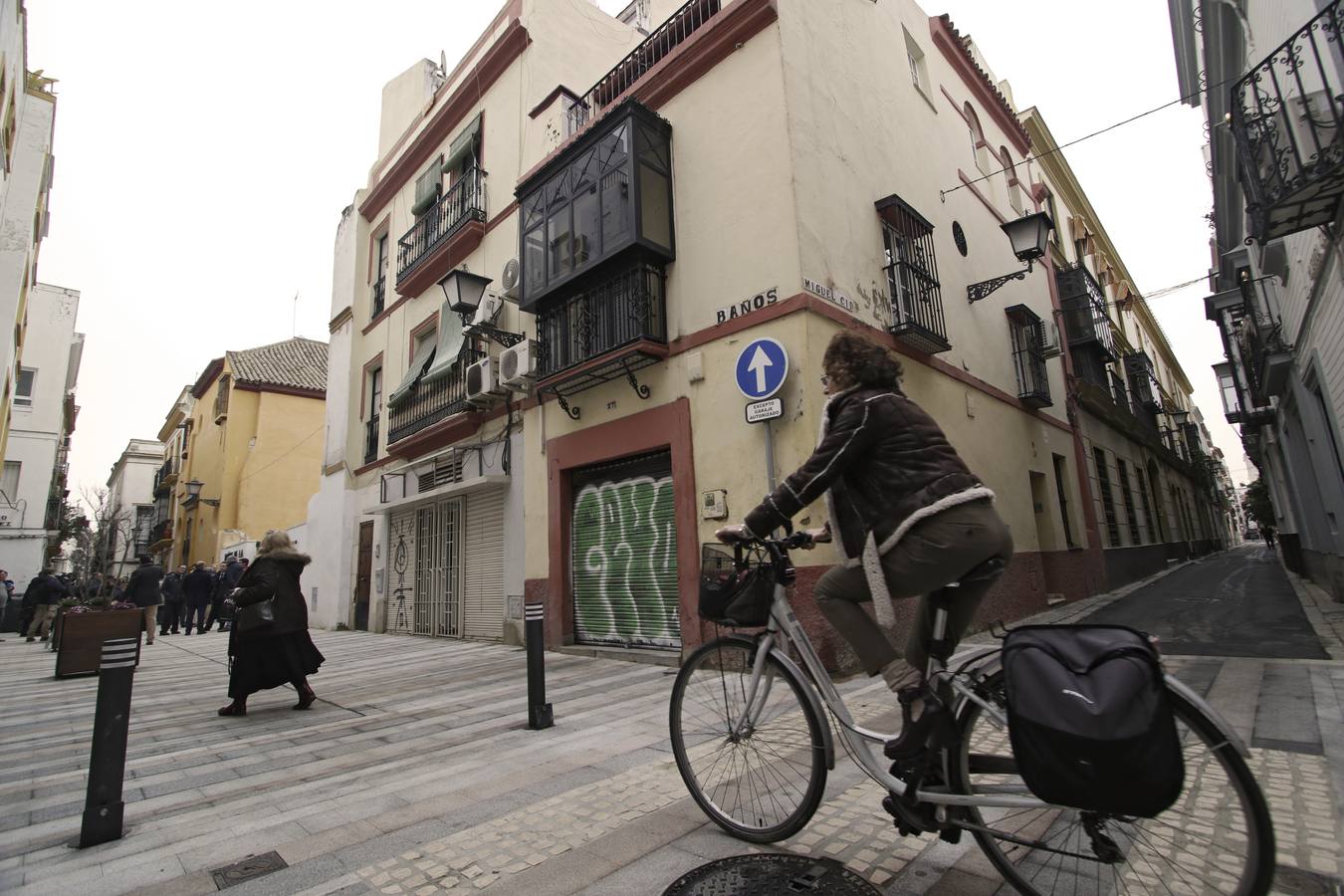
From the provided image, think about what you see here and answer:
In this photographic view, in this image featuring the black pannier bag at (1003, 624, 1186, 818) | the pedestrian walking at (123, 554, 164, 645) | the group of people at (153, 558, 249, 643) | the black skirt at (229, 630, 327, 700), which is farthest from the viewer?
the group of people at (153, 558, 249, 643)

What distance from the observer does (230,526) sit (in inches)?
997

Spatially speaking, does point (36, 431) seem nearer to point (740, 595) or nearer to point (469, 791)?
point (469, 791)

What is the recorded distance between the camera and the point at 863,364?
2422mm

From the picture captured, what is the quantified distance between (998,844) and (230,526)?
97.8 feet

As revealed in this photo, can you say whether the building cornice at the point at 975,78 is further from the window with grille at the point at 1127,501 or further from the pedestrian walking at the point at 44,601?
the pedestrian walking at the point at 44,601

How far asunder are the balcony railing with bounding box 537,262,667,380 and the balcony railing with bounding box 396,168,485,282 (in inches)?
149

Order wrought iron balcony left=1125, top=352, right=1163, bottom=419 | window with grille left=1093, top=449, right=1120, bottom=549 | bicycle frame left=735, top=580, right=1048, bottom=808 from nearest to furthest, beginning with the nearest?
bicycle frame left=735, top=580, right=1048, bottom=808 < window with grille left=1093, top=449, right=1120, bottom=549 < wrought iron balcony left=1125, top=352, right=1163, bottom=419

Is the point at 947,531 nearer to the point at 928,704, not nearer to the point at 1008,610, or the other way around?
the point at 928,704

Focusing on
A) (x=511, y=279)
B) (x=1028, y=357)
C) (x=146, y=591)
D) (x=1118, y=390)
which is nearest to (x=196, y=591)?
(x=146, y=591)

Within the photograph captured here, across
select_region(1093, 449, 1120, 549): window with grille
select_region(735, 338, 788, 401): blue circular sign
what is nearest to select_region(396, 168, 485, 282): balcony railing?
select_region(735, 338, 788, 401): blue circular sign

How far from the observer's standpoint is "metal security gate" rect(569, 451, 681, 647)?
7.71 m

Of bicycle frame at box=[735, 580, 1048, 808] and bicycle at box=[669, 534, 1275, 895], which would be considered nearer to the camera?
bicycle at box=[669, 534, 1275, 895]

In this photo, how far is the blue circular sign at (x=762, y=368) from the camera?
6.55 m

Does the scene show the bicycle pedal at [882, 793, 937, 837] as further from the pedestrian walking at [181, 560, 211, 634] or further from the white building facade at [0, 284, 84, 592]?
the white building facade at [0, 284, 84, 592]
